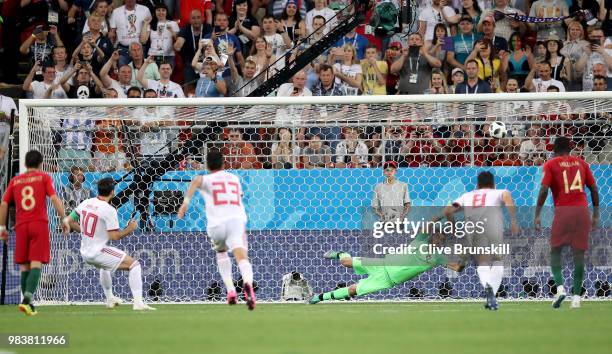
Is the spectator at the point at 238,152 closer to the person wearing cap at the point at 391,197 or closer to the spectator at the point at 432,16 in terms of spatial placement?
the person wearing cap at the point at 391,197

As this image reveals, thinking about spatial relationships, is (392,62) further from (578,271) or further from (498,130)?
(578,271)

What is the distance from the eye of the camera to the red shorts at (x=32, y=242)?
48.7 feet

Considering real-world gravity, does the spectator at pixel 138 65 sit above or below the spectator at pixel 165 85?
above

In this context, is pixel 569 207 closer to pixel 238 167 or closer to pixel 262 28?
pixel 238 167

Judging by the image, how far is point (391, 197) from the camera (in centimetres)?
1777

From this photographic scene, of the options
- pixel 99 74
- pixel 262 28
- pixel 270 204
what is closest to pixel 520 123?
pixel 270 204

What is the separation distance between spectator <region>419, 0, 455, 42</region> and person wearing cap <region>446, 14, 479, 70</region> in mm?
360

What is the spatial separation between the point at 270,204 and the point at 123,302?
2584mm

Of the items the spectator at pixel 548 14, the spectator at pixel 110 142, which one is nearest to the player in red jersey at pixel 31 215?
the spectator at pixel 110 142

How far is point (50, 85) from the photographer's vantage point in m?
21.9

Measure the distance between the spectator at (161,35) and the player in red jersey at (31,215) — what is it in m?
7.91

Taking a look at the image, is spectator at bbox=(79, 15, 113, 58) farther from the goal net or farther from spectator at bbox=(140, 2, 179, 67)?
the goal net

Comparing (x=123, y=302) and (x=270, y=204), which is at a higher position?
(x=270, y=204)

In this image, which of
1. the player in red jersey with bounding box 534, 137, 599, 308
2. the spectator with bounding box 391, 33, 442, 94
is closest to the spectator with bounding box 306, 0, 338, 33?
the spectator with bounding box 391, 33, 442, 94
